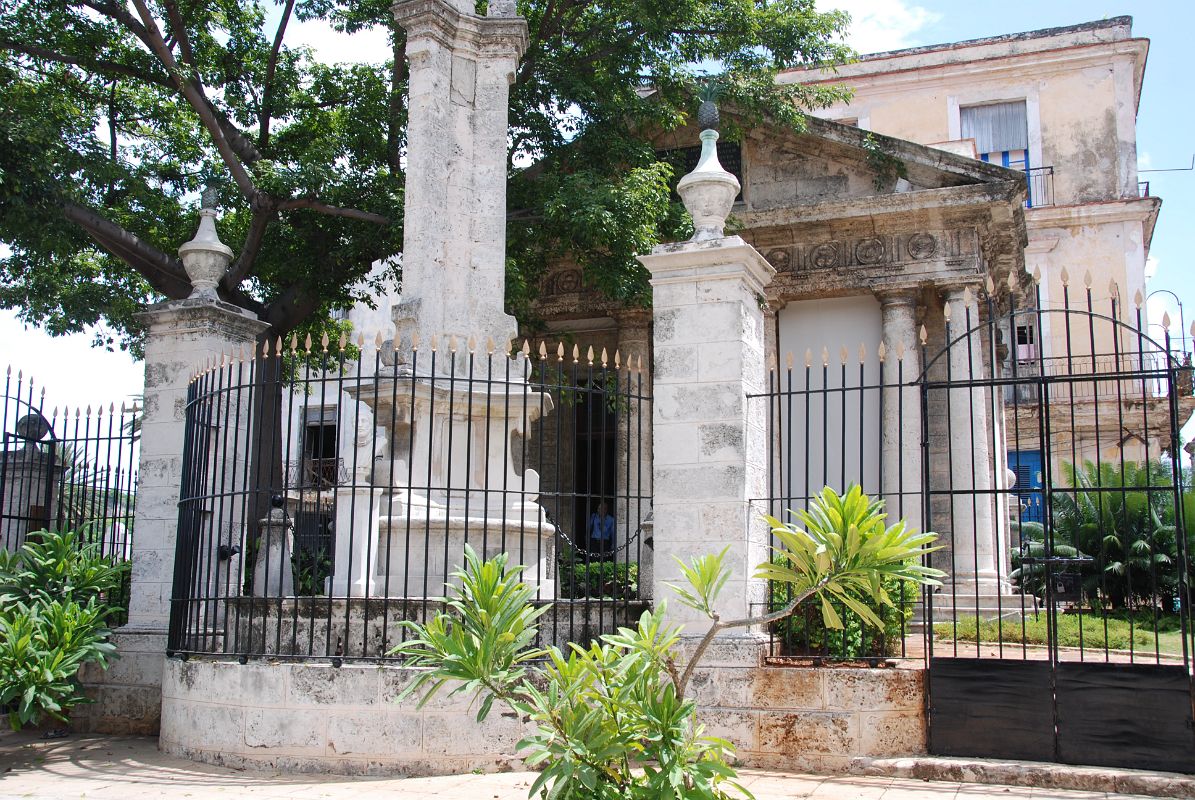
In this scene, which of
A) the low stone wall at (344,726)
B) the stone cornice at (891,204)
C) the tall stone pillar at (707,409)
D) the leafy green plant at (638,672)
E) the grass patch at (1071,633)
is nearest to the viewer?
the leafy green plant at (638,672)

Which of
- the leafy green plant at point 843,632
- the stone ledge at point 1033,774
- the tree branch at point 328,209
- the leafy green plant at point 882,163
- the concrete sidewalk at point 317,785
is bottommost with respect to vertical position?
the concrete sidewalk at point 317,785

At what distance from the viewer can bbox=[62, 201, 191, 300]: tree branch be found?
38.7ft

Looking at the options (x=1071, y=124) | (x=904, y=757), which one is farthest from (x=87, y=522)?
(x=1071, y=124)

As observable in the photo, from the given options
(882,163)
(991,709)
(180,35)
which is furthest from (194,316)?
(882,163)

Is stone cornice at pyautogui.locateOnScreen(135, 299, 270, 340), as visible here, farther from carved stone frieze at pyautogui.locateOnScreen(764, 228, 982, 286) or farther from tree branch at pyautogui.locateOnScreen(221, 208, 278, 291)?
carved stone frieze at pyautogui.locateOnScreen(764, 228, 982, 286)

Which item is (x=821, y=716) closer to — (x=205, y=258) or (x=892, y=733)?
Answer: (x=892, y=733)

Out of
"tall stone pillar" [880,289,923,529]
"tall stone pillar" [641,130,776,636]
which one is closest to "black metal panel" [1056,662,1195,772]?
"tall stone pillar" [641,130,776,636]

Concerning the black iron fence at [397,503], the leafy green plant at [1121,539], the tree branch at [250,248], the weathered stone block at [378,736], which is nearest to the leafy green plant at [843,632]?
the black iron fence at [397,503]

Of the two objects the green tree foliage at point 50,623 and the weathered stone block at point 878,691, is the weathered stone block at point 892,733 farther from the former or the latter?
the green tree foliage at point 50,623

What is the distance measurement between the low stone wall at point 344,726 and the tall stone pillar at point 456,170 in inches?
100

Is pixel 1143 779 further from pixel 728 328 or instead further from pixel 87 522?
pixel 87 522

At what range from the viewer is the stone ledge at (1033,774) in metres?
5.65

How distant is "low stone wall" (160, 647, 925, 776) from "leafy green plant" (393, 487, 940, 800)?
1.73 m

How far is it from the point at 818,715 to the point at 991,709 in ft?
3.23
